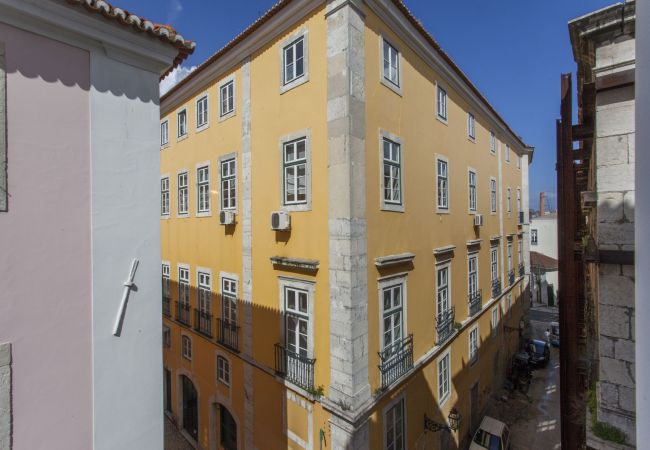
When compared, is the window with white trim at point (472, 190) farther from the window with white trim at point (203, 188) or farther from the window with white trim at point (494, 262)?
the window with white trim at point (203, 188)

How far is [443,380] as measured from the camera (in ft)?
35.6

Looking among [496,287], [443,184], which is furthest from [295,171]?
[496,287]

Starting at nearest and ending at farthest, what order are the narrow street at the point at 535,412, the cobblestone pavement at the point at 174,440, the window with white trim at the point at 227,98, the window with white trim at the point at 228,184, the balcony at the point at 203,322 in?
the window with white trim at the point at 228,184, the window with white trim at the point at 227,98, the balcony at the point at 203,322, the cobblestone pavement at the point at 174,440, the narrow street at the point at 535,412

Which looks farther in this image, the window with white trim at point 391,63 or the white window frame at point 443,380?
the white window frame at point 443,380

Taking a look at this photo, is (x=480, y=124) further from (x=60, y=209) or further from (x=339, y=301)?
(x=60, y=209)

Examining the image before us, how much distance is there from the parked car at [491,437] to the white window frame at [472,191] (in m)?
8.38

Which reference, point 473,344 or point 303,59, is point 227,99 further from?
point 473,344

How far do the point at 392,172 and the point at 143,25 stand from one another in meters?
6.21

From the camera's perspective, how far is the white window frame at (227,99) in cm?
1027

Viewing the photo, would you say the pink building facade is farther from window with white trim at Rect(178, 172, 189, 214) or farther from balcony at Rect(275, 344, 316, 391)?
window with white trim at Rect(178, 172, 189, 214)

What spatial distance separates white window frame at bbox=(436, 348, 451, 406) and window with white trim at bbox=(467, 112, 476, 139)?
9140mm

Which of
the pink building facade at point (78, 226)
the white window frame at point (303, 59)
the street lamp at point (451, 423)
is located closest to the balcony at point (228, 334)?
the pink building facade at point (78, 226)

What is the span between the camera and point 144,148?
4.06 meters

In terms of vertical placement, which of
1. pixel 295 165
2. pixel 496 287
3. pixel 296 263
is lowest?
pixel 496 287
